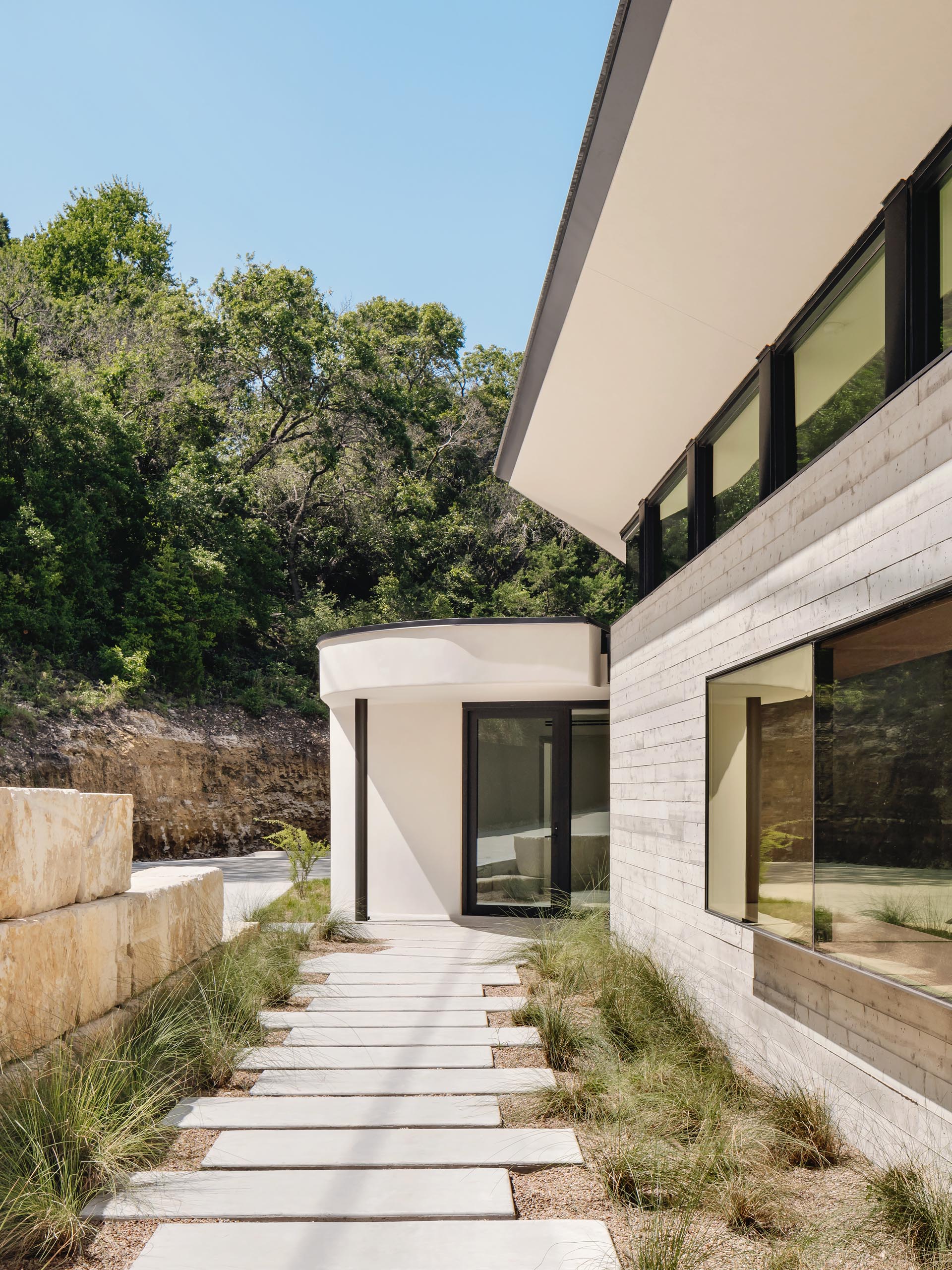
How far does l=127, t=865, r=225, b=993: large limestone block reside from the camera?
17.5ft

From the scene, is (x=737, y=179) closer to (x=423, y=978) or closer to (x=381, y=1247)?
(x=381, y=1247)

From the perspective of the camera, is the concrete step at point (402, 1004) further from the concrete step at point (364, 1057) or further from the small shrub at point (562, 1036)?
the small shrub at point (562, 1036)

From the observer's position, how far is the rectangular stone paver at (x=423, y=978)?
7555mm

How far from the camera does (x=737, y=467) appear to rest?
6.56m

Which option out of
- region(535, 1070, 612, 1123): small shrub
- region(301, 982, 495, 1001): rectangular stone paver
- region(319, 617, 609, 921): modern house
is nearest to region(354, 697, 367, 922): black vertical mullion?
region(319, 617, 609, 921): modern house

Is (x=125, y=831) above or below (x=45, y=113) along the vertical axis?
below

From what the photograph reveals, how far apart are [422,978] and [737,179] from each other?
6022 millimetres

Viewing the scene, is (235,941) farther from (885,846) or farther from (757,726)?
(885,846)

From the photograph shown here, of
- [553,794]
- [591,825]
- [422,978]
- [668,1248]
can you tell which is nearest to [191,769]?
[553,794]

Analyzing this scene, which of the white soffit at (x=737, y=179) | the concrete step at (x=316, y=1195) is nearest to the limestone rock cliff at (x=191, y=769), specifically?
the white soffit at (x=737, y=179)

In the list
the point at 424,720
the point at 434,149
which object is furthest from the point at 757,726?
the point at 434,149

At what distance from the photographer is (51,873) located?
169 inches

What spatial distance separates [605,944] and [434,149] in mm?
22586

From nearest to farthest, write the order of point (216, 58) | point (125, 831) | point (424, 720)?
point (125, 831) < point (424, 720) < point (216, 58)
